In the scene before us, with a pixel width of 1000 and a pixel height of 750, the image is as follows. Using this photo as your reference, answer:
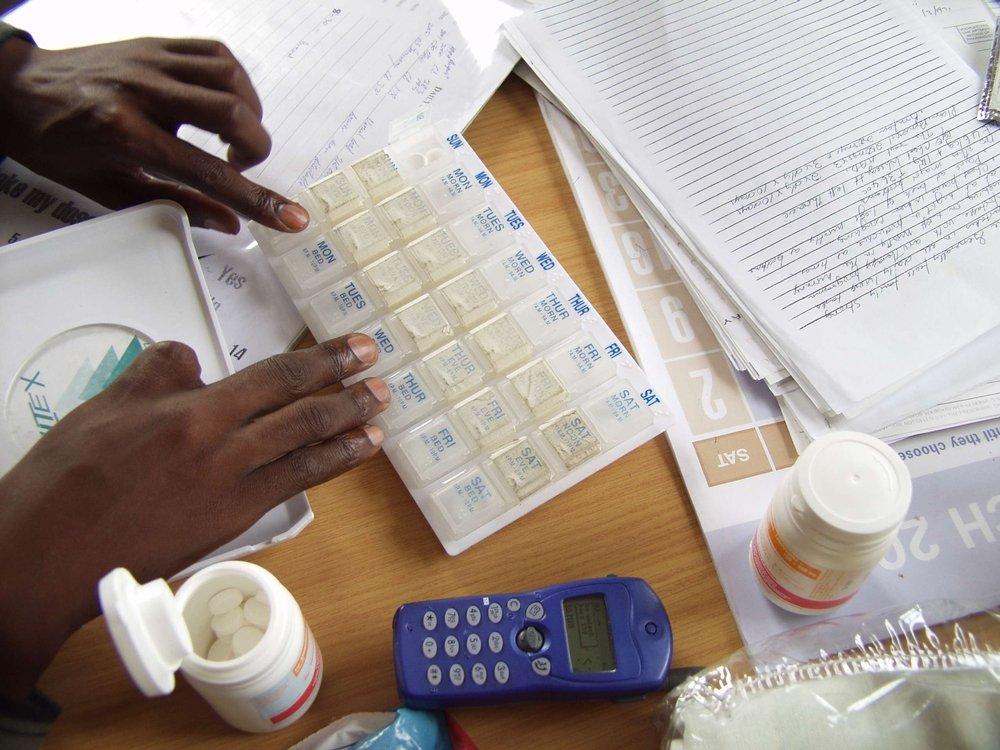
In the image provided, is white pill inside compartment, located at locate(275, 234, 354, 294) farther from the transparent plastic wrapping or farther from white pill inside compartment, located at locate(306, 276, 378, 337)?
the transparent plastic wrapping

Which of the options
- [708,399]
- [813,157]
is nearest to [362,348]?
[708,399]

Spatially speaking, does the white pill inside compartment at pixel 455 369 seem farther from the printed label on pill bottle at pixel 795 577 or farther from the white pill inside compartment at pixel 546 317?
the printed label on pill bottle at pixel 795 577

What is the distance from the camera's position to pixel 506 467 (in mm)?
477

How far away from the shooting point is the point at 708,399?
52cm

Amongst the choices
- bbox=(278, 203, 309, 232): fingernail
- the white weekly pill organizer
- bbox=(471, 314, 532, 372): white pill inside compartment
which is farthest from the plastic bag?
bbox=(278, 203, 309, 232): fingernail

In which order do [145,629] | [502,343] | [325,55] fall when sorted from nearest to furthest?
[145,629]
[502,343]
[325,55]

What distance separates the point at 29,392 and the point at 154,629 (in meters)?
0.24

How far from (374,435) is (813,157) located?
41cm

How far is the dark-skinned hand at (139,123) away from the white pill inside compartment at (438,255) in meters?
0.08

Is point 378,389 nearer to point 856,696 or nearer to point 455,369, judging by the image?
point 455,369

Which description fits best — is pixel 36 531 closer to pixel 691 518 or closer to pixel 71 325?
pixel 71 325

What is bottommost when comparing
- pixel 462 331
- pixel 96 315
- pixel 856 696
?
pixel 856 696

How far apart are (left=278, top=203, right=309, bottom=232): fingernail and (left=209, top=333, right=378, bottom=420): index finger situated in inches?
4.2

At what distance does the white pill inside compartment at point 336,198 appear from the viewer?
0.54 meters
